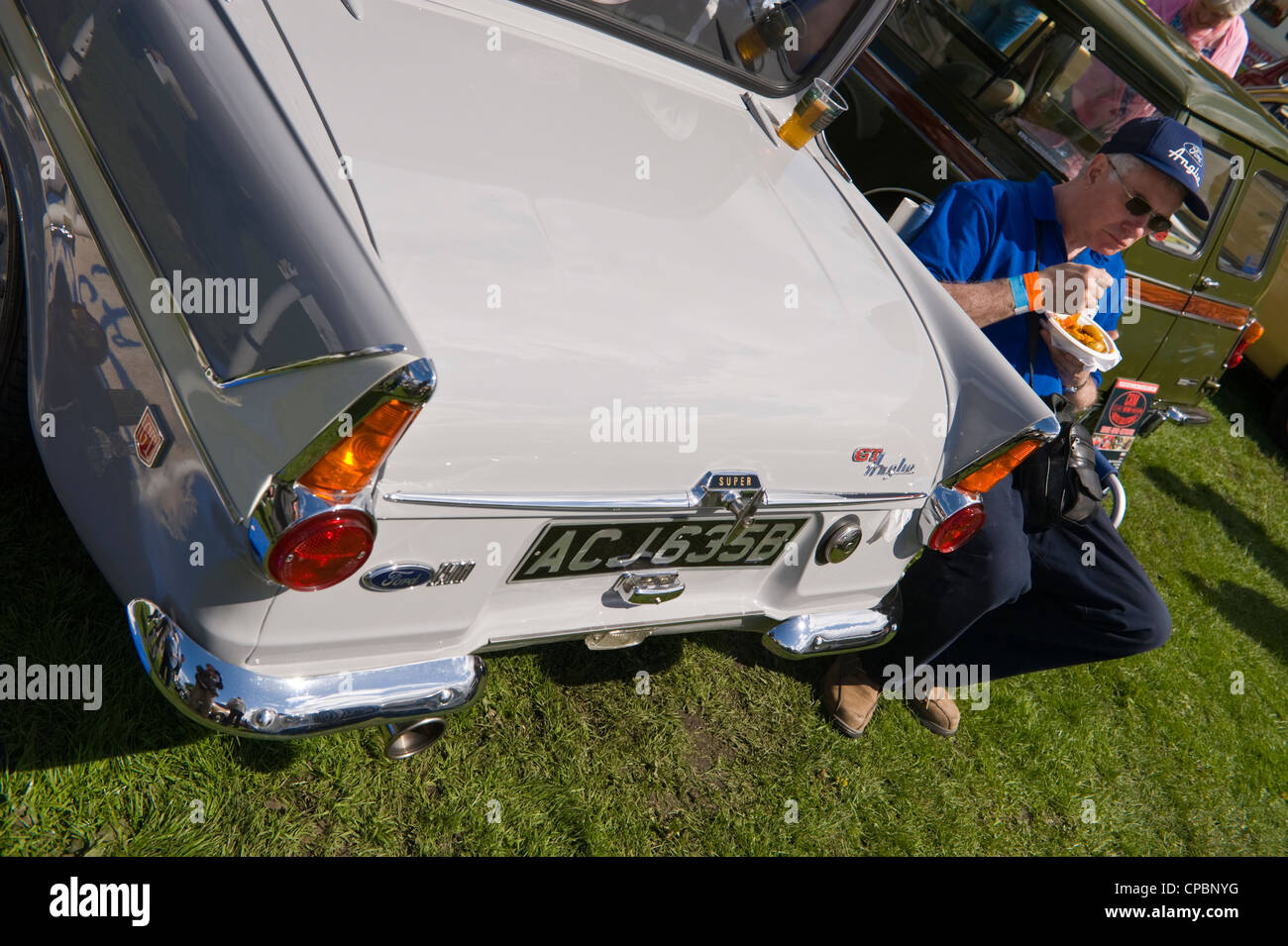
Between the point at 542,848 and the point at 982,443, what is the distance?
1.50 metres

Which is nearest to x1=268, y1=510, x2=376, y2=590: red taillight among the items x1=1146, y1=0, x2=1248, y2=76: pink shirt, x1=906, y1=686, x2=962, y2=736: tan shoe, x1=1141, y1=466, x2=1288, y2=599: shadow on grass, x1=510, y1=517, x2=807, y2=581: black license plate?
x1=510, y1=517, x2=807, y2=581: black license plate

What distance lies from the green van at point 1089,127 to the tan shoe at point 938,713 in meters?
1.91

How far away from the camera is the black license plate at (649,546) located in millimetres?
2002

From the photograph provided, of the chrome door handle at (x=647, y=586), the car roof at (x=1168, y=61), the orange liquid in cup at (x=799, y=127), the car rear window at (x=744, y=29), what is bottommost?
the chrome door handle at (x=647, y=586)

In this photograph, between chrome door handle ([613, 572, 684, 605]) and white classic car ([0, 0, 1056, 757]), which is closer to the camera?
white classic car ([0, 0, 1056, 757])

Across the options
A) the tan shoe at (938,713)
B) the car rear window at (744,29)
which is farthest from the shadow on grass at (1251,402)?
the car rear window at (744,29)

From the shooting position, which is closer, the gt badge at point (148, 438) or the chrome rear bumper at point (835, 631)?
the gt badge at point (148, 438)

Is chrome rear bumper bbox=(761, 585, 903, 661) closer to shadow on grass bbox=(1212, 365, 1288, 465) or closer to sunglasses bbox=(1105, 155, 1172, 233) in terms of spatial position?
sunglasses bbox=(1105, 155, 1172, 233)

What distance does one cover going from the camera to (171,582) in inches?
68.8

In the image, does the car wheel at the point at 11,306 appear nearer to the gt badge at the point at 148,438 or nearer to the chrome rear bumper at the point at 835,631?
the gt badge at the point at 148,438

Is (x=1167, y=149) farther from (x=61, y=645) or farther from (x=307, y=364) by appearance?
(x=61, y=645)

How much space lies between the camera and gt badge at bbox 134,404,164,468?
172 centimetres

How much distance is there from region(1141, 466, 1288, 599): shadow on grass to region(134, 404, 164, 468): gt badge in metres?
5.35

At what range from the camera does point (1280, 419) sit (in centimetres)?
679
